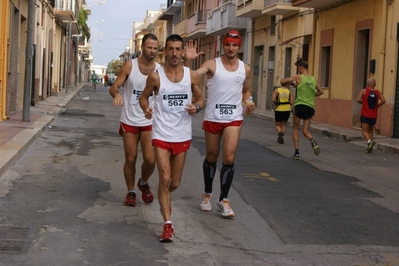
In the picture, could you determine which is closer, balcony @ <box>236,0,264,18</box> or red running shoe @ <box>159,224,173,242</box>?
red running shoe @ <box>159,224,173,242</box>

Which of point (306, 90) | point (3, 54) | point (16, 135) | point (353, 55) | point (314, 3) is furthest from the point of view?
point (314, 3)

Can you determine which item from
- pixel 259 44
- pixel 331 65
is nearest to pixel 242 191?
pixel 331 65

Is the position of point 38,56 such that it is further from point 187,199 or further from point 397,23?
point 187,199

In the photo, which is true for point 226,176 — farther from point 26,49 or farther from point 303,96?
point 26,49

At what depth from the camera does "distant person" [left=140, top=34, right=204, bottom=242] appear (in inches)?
263

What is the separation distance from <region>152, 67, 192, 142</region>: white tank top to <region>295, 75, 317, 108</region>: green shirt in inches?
282

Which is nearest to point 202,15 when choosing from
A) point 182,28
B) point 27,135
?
point 182,28

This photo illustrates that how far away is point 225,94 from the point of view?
761cm

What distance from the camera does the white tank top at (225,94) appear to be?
25.0ft

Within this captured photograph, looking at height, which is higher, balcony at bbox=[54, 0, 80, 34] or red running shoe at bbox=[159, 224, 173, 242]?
balcony at bbox=[54, 0, 80, 34]

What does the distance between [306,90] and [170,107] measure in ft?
24.3

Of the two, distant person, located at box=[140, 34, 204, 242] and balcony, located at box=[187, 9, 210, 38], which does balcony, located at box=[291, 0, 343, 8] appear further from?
balcony, located at box=[187, 9, 210, 38]

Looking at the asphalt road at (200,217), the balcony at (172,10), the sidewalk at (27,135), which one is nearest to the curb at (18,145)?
the sidewalk at (27,135)

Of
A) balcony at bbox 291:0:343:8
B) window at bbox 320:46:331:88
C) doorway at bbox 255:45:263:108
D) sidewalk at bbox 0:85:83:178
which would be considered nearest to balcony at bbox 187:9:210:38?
doorway at bbox 255:45:263:108
